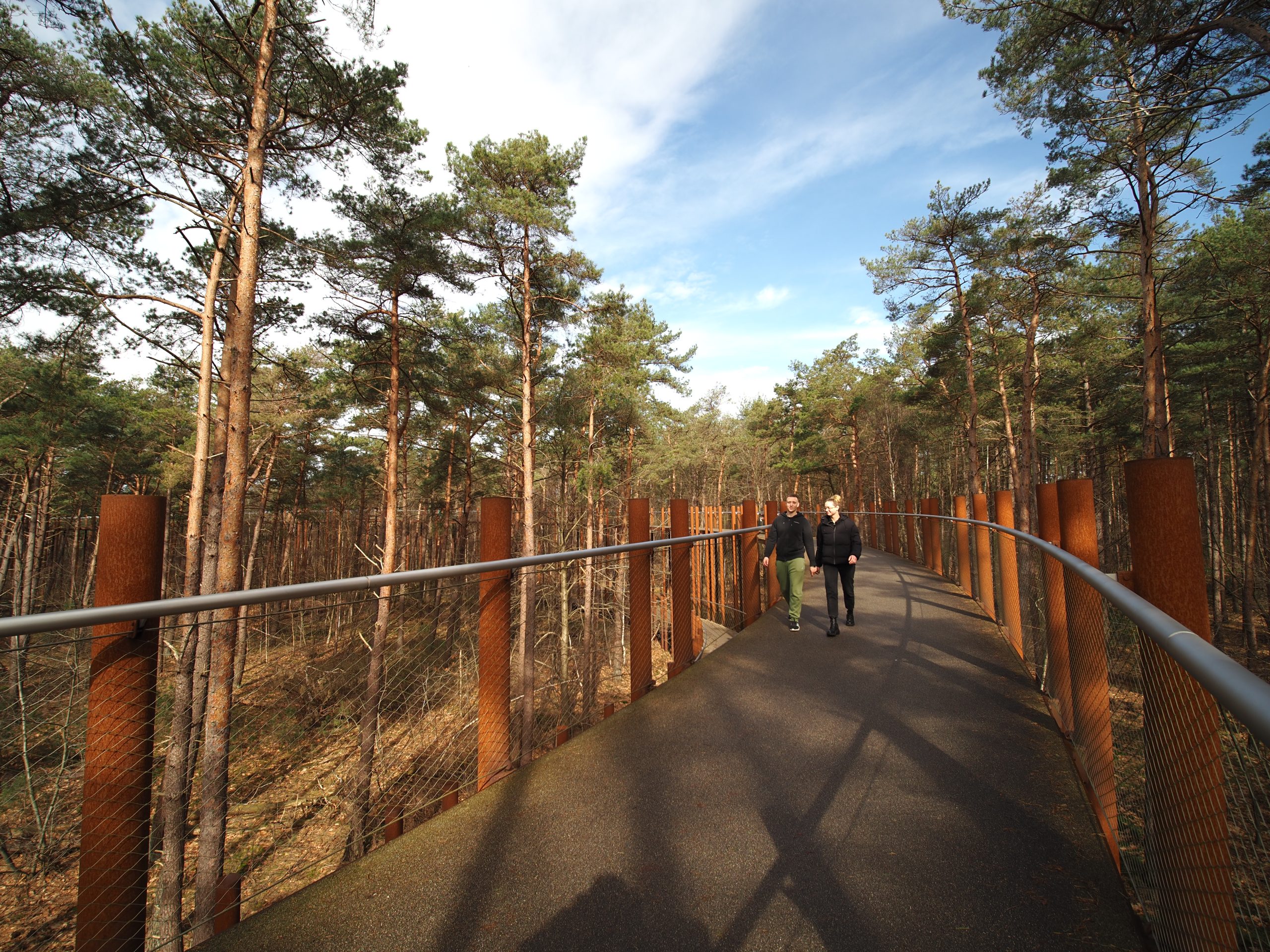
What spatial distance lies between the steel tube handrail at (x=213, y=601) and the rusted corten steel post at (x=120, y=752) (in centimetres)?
10

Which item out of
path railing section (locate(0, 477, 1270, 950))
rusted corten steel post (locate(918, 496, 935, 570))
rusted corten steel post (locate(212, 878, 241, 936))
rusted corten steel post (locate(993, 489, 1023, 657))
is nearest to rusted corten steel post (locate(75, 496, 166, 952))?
path railing section (locate(0, 477, 1270, 950))

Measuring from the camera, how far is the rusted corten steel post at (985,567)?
6.67 m

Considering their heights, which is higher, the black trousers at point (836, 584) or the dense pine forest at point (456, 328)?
the dense pine forest at point (456, 328)

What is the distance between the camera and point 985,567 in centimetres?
692

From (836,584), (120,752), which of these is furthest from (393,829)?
(836,584)

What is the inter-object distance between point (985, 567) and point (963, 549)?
1.94 metres

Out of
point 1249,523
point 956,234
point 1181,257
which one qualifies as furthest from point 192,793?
point 1249,523

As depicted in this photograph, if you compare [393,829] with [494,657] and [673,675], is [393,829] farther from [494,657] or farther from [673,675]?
[673,675]

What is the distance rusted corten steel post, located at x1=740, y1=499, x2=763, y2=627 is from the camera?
22.1ft

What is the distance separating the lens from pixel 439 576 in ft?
7.81

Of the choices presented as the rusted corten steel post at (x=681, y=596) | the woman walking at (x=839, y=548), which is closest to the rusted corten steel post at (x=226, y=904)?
the rusted corten steel post at (x=681, y=596)

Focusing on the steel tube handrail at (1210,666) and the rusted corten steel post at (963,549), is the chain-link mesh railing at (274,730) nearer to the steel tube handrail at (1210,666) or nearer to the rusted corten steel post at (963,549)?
the steel tube handrail at (1210,666)

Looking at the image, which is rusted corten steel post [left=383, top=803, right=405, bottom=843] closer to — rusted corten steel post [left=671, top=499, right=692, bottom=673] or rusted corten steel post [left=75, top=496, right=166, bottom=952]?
rusted corten steel post [left=75, top=496, right=166, bottom=952]

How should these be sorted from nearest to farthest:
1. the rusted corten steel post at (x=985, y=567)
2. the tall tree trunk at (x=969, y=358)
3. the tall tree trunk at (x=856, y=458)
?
1. the rusted corten steel post at (x=985, y=567)
2. the tall tree trunk at (x=969, y=358)
3. the tall tree trunk at (x=856, y=458)
